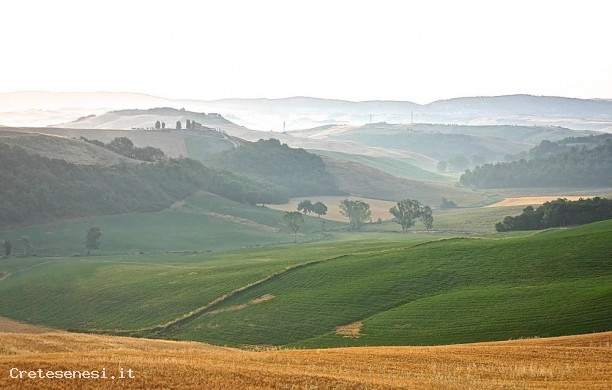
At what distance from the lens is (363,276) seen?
74.9 metres

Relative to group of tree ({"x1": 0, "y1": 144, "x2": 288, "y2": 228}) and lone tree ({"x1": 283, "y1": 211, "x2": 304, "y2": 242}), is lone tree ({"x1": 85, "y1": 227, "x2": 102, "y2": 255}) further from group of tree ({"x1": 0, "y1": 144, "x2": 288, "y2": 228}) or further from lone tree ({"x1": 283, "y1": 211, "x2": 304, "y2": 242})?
lone tree ({"x1": 283, "y1": 211, "x2": 304, "y2": 242})

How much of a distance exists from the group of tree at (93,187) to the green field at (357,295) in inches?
1730

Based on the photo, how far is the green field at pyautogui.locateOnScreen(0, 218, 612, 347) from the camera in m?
56.5

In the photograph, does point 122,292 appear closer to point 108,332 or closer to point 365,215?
point 108,332

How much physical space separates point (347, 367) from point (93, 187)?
122m

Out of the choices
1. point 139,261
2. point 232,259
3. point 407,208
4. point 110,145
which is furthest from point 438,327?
Result: point 110,145

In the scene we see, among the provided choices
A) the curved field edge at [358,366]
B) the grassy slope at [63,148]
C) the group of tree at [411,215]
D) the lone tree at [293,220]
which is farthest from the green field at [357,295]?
the grassy slope at [63,148]

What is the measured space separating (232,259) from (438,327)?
5186cm

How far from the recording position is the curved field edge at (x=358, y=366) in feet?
96.5

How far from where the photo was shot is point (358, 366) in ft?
118

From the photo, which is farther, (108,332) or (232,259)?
(232,259)

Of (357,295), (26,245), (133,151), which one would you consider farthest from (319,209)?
(357,295)

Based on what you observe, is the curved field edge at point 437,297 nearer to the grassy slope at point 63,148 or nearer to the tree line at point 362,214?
the tree line at point 362,214

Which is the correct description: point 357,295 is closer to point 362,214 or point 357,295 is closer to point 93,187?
point 362,214
